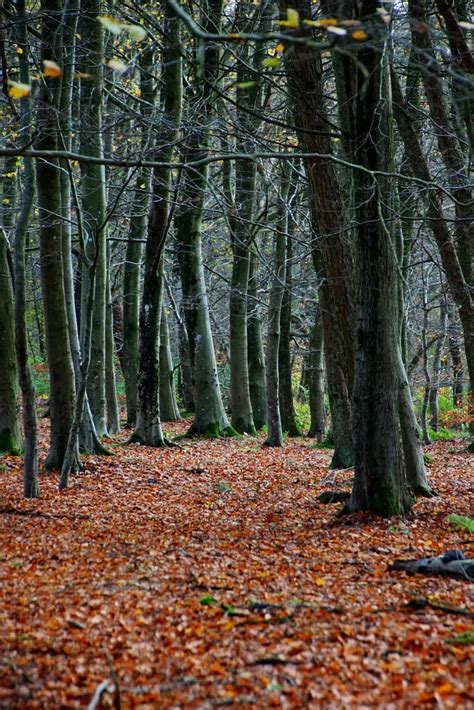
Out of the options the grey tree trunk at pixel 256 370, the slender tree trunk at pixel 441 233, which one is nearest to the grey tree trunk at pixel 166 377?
the grey tree trunk at pixel 256 370

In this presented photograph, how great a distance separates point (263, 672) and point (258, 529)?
370cm

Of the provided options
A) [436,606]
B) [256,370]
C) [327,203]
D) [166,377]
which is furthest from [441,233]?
[166,377]

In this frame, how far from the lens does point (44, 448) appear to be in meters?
13.2

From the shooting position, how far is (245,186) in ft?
58.1

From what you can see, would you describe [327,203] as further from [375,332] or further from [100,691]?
[100,691]

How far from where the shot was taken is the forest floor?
138 inches

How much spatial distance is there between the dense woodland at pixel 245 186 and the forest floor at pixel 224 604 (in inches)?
39.3

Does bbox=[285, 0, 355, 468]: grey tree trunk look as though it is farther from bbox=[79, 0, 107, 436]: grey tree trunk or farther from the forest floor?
bbox=[79, 0, 107, 436]: grey tree trunk

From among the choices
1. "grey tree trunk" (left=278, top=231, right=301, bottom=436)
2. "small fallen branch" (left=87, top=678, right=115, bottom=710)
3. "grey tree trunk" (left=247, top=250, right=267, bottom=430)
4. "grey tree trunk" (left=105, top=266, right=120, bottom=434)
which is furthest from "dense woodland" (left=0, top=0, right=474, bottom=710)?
"grey tree trunk" (left=247, top=250, right=267, bottom=430)

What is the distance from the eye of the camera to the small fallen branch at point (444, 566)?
5.32 meters

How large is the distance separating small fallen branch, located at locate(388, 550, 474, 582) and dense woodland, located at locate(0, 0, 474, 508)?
1622 mm

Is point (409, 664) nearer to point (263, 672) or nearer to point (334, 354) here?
point (263, 672)

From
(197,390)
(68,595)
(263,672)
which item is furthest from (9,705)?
(197,390)

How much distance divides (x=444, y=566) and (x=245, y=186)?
1393cm
